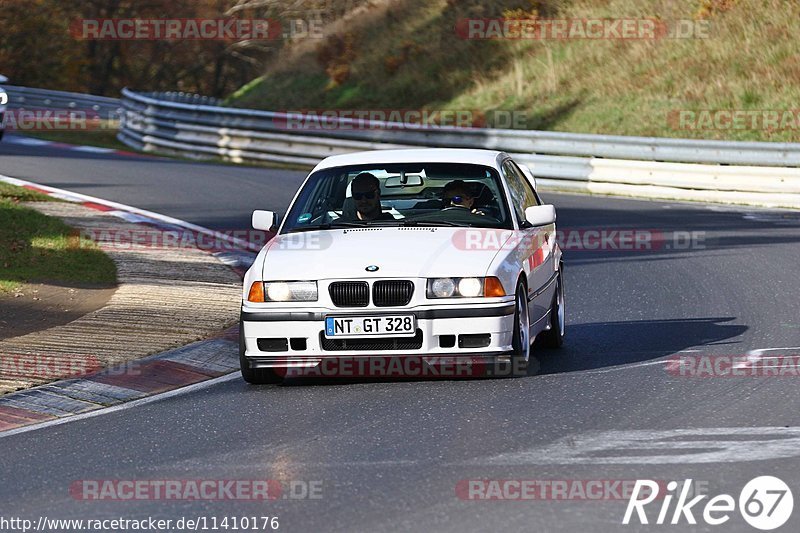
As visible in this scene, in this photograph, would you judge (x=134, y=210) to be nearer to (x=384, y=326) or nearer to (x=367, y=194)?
(x=367, y=194)

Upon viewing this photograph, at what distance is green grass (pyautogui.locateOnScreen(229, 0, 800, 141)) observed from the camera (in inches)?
1141

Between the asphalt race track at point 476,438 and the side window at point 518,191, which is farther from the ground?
the side window at point 518,191

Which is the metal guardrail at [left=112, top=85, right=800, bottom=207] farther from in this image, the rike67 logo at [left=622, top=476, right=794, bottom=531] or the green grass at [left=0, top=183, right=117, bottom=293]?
the rike67 logo at [left=622, top=476, right=794, bottom=531]

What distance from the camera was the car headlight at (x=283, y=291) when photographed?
899 centimetres

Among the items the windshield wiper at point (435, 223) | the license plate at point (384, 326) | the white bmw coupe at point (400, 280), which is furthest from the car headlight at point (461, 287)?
the windshield wiper at point (435, 223)

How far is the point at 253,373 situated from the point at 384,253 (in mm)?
1157

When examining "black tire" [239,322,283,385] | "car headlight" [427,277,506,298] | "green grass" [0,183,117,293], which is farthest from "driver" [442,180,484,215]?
"green grass" [0,183,117,293]

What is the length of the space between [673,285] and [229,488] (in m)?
8.41

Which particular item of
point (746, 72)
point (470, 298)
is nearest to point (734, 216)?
point (746, 72)

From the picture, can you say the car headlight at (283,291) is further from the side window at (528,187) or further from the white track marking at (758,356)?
the white track marking at (758,356)

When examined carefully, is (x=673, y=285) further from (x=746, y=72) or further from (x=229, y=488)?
(x=746, y=72)

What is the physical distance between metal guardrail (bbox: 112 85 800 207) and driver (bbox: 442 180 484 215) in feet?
42.0

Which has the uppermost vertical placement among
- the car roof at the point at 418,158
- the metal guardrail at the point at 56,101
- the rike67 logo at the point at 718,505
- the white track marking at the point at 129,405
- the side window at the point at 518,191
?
the car roof at the point at 418,158

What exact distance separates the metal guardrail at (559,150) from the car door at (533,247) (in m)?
11.8
